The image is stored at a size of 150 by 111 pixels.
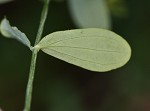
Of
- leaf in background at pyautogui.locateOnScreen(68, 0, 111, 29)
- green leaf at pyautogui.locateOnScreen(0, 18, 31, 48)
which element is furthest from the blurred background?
green leaf at pyautogui.locateOnScreen(0, 18, 31, 48)

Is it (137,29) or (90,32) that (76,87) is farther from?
(90,32)

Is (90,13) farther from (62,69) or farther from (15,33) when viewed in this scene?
(62,69)

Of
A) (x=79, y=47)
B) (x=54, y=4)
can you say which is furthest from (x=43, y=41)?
(x=54, y=4)

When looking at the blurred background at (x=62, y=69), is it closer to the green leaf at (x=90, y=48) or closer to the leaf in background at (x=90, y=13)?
the leaf in background at (x=90, y=13)

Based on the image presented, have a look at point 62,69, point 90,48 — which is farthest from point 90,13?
point 62,69

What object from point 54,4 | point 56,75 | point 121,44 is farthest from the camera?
point 56,75

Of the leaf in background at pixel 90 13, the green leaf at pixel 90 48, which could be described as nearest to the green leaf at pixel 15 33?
the green leaf at pixel 90 48
